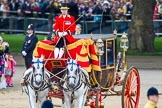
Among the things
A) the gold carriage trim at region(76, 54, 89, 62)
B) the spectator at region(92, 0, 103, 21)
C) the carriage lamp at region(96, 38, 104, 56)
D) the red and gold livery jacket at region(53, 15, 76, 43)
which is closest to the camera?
the gold carriage trim at region(76, 54, 89, 62)

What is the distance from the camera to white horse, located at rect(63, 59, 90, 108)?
1608cm

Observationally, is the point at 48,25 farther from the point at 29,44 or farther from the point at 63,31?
the point at 63,31

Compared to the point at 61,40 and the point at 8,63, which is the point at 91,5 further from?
the point at 61,40

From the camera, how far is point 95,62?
17.5 meters

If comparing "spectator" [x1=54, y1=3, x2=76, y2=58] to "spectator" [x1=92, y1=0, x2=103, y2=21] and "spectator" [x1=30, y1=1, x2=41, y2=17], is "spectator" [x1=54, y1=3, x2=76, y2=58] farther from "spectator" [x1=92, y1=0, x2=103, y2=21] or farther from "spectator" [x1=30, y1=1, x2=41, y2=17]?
"spectator" [x1=30, y1=1, x2=41, y2=17]

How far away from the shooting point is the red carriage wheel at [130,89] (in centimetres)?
1856

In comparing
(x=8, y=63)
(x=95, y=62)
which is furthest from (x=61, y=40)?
(x=8, y=63)

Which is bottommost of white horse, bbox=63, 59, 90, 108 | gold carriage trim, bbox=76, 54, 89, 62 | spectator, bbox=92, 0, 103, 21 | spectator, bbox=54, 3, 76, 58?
spectator, bbox=92, 0, 103, 21

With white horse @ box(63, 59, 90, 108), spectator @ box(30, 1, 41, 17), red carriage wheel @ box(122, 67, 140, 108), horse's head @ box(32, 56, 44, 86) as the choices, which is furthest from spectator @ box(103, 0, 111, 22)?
horse's head @ box(32, 56, 44, 86)

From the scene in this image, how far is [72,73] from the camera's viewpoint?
52.7 feet

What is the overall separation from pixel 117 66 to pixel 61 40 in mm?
2541

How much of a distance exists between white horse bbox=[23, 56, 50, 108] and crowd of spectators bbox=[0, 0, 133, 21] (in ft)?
69.6

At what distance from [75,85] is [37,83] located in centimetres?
72

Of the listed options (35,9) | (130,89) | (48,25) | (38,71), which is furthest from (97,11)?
(38,71)
